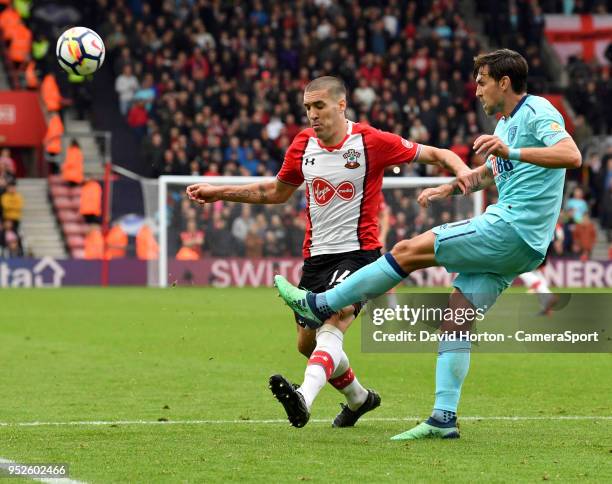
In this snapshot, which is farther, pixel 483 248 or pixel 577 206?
pixel 577 206

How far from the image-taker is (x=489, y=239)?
24.6ft

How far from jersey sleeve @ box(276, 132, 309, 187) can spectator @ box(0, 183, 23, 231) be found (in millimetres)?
20384

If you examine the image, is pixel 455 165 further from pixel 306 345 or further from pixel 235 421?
pixel 235 421

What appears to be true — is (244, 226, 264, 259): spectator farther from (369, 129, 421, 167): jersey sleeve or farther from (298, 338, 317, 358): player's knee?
(369, 129, 421, 167): jersey sleeve

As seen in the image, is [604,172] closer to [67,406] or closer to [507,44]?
[507,44]

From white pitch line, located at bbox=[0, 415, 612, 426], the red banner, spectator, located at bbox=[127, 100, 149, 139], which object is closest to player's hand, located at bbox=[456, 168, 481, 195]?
white pitch line, located at bbox=[0, 415, 612, 426]

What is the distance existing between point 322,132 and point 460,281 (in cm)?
129

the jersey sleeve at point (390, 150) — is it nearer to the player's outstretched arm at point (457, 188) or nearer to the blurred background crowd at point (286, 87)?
the player's outstretched arm at point (457, 188)

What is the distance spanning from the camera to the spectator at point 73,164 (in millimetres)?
29000

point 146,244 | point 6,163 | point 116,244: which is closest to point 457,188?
point 146,244

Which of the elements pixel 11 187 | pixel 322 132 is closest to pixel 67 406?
pixel 322 132

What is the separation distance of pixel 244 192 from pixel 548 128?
2263 mm

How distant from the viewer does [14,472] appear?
641 centimetres

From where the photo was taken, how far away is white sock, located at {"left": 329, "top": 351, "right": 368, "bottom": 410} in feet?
27.7
